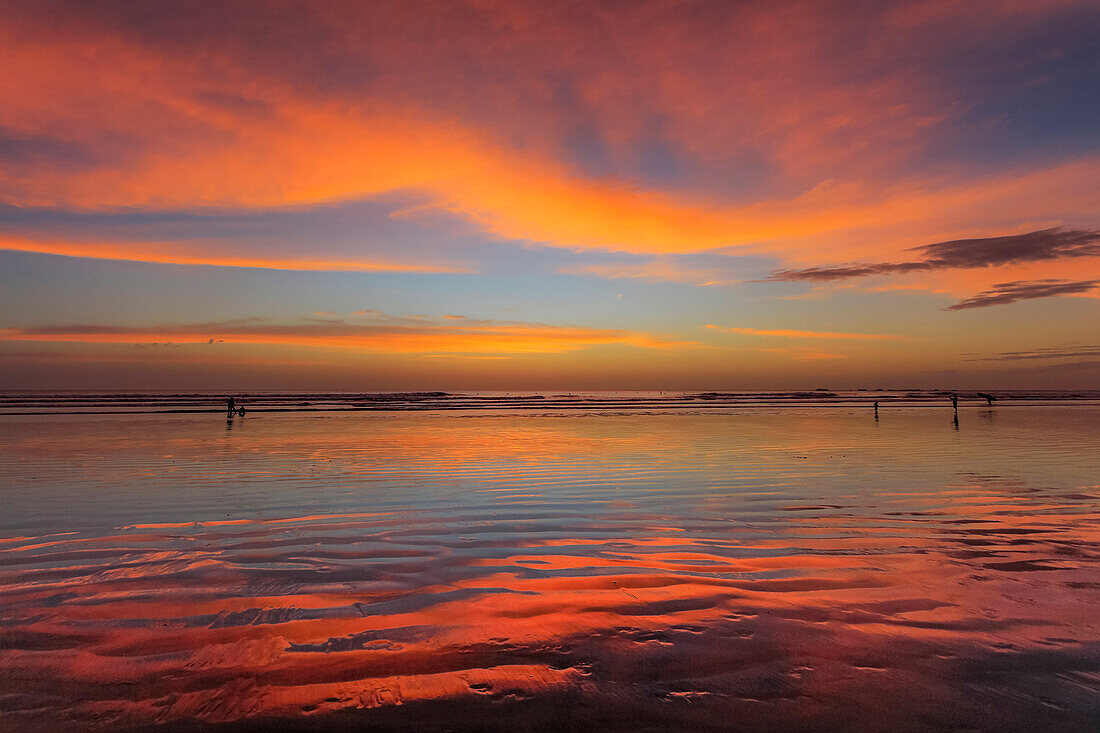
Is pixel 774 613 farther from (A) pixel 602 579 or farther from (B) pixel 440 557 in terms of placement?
(B) pixel 440 557

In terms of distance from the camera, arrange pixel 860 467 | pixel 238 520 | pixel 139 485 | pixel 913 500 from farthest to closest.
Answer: pixel 860 467
pixel 139 485
pixel 913 500
pixel 238 520

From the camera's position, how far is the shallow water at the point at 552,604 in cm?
375

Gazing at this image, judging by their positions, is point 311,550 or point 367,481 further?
point 367,481

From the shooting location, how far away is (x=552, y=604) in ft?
18.2

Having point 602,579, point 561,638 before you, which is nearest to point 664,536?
point 602,579

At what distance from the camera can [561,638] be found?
188 inches

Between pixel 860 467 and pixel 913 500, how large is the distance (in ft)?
14.8

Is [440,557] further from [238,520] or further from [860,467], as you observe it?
[860,467]

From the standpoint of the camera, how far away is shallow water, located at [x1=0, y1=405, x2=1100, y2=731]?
375 cm

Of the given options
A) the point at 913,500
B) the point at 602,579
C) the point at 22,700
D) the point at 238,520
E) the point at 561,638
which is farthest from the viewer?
the point at 913,500

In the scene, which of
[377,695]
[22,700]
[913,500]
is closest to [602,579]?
[377,695]

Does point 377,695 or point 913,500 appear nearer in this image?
point 377,695

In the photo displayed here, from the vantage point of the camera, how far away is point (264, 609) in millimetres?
5418

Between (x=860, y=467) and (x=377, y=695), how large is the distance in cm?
1440
